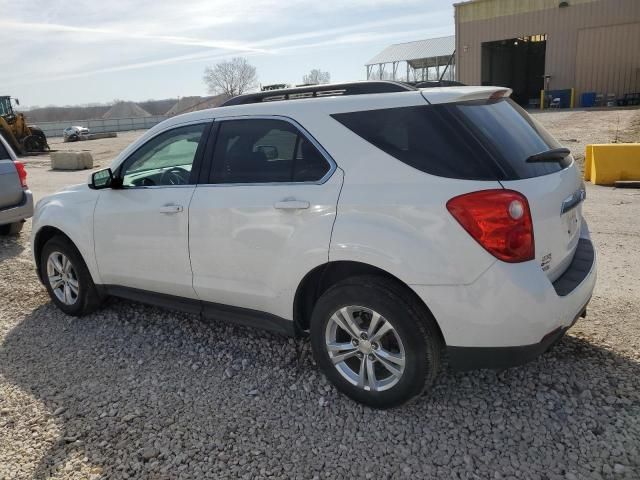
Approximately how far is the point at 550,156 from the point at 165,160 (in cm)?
287

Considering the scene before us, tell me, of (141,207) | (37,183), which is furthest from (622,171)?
(37,183)

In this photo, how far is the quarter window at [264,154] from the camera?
10.4 feet

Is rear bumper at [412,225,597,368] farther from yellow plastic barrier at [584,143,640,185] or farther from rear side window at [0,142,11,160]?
yellow plastic barrier at [584,143,640,185]

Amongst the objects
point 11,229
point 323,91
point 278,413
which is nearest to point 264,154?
point 323,91

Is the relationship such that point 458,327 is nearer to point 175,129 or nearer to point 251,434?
point 251,434

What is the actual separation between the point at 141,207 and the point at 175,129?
63 centimetres

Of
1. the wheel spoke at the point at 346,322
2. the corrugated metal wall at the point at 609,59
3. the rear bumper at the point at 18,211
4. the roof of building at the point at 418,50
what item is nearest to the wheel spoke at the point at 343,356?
the wheel spoke at the point at 346,322

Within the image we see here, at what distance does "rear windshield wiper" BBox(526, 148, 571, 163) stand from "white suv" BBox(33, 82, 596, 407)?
0.05ft

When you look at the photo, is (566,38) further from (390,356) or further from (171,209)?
(390,356)

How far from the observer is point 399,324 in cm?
281

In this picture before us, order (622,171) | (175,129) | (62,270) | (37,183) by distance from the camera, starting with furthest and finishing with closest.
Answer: (37,183), (622,171), (62,270), (175,129)

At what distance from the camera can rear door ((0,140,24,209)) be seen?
7465 mm

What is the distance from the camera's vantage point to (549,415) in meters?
2.91

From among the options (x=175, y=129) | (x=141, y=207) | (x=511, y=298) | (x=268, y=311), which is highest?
(x=175, y=129)
